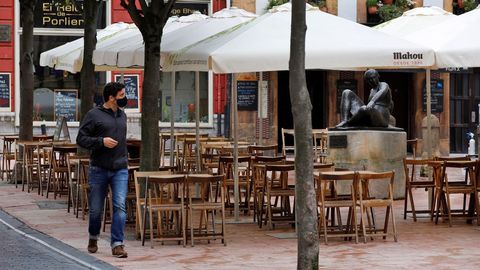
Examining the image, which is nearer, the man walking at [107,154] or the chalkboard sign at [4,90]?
the man walking at [107,154]

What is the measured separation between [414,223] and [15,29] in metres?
19.7

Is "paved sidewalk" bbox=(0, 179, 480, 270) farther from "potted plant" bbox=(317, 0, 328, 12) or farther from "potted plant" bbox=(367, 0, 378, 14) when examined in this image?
"potted plant" bbox=(367, 0, 378, 14)

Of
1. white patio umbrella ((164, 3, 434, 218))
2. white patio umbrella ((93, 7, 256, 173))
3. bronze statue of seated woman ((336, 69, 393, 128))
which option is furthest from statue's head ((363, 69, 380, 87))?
white patio umbrella ((164, 3, 434, 218))

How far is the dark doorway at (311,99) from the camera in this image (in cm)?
3519

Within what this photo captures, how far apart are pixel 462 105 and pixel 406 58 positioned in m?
22.6

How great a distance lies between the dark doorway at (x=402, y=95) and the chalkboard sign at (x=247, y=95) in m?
4.57

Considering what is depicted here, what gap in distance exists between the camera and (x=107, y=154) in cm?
1260

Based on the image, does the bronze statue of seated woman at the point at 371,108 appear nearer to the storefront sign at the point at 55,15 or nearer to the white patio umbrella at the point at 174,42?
the white patio umbrella at the point at 174,42

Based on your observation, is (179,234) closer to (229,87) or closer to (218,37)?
(218,37)

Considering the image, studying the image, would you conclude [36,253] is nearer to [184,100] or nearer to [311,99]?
[184,100]

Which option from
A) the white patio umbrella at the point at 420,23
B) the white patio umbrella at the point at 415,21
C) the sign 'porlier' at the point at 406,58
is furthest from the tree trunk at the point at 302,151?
the white patio umbrella at the point at 415,21

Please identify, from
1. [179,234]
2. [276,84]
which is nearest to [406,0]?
[276,84]

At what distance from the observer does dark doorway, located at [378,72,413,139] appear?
1423 inches

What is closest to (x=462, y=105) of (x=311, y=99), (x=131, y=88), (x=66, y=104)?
(x=311, y=99)
